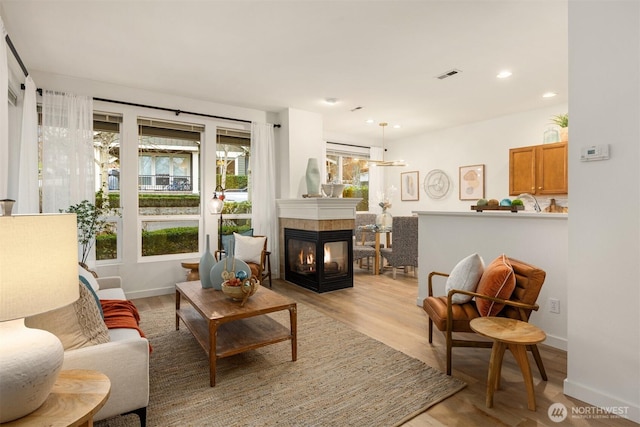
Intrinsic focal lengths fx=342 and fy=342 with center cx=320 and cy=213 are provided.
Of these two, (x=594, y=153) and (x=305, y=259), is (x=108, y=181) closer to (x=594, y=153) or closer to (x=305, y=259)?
(x=305, y=259)

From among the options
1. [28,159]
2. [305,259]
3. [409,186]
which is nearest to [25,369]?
[28,159]

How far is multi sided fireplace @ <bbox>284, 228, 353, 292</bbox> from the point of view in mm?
4750

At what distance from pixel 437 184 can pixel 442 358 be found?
15.5 feet

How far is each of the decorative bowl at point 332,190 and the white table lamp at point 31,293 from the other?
4.14m

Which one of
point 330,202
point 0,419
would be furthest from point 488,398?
point 330,202

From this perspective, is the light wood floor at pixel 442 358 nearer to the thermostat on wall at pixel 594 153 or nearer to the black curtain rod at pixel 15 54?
the thermostat on wall at pixel 594 153

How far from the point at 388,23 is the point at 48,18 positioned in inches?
111

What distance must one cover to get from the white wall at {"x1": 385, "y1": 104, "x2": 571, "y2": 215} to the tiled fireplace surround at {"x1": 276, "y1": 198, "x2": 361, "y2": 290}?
2571 mm

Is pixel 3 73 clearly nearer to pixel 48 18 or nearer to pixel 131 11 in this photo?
pixel 48 18

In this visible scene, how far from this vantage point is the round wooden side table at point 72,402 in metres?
1.09

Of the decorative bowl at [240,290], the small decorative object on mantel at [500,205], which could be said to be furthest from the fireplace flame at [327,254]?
the decorative bowl at [240,290]

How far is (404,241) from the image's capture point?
546 centimetres

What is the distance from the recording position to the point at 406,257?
18.0 feet

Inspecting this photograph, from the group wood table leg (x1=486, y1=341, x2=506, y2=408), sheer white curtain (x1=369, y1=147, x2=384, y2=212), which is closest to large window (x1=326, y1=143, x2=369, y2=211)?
sheer white curtain (x1=369, y1=147, x2=384, y2=212)
